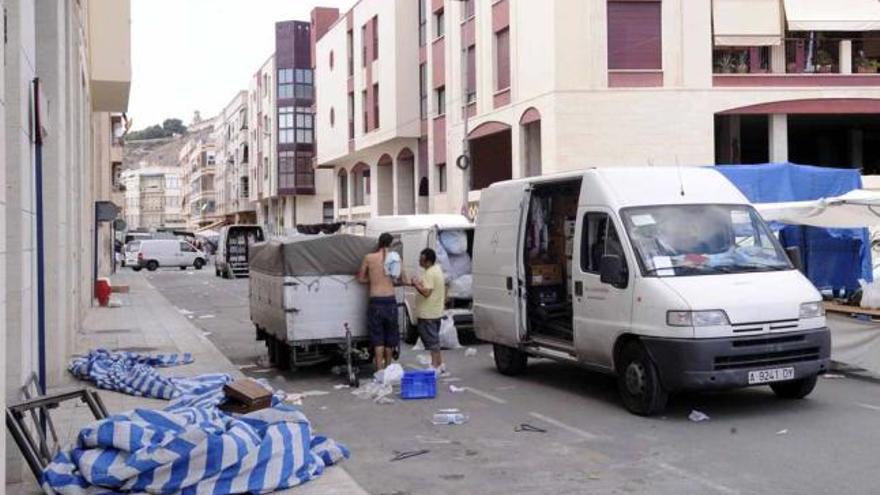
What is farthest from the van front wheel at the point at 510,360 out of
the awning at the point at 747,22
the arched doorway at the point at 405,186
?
the arched doorway at the point at 405,186

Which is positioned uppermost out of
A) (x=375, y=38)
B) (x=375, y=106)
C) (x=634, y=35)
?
(x=375, y=38)

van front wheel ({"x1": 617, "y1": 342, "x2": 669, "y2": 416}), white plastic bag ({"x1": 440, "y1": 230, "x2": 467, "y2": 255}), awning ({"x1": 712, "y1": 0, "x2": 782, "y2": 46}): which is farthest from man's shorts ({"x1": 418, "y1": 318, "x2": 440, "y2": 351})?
awning ({"x1": 712, "y1": 0, "x2": 782, "y2": 46})

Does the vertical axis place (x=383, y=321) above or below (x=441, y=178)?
below

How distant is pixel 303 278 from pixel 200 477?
5.92 meters

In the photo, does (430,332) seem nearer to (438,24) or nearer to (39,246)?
(39,246)

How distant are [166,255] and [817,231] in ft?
155

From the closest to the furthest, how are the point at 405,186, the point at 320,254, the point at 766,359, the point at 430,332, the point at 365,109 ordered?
the point at 766,359 < the point at 320,254 < the point at 430,332 < the point at 405,186 < the point at 365,109

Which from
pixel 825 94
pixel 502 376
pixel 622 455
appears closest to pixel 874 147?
pixel 825 94

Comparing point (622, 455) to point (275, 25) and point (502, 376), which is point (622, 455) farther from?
point (275, 25)

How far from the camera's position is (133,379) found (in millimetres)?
11062

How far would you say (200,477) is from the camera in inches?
247

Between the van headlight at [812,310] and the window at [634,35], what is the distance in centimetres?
1922

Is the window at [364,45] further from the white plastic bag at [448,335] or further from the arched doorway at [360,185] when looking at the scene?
the white plastic bag at [448,335]

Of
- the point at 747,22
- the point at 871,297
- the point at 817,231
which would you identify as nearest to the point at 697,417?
the point at 871,297
